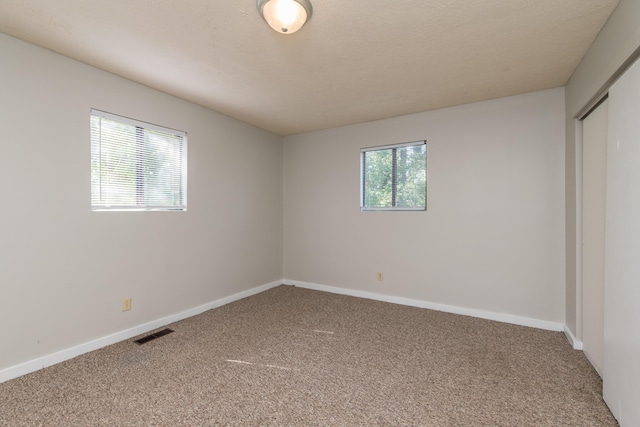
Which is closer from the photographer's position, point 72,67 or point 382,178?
point 72,67

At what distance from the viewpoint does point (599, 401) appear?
6.02ft

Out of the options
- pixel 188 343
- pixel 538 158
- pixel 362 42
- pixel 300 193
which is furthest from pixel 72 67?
pixel 538 158

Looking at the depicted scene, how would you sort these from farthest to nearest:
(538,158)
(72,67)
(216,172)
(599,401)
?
(216,172) → (538,158) → (72,67) → (599,401)

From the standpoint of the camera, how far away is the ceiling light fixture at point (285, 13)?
1667 millimetres

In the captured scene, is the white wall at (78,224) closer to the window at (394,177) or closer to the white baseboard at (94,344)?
the white baseboard at (94,344)

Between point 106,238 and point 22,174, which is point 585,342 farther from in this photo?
point 22,174

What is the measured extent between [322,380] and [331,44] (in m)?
2.44

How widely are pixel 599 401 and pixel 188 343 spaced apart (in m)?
3.07

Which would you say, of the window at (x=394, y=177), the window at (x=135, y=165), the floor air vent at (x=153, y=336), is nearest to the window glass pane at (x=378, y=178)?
the window at (x=394, y=177)

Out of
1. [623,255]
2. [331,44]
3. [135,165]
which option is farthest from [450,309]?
[135,165]

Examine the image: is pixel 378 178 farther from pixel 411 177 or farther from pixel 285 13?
pixel 285 13

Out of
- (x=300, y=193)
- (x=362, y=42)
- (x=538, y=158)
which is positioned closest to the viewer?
(x=362, y=42)

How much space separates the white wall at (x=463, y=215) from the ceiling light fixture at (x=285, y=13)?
2358 millimetres

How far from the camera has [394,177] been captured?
3918 mm
